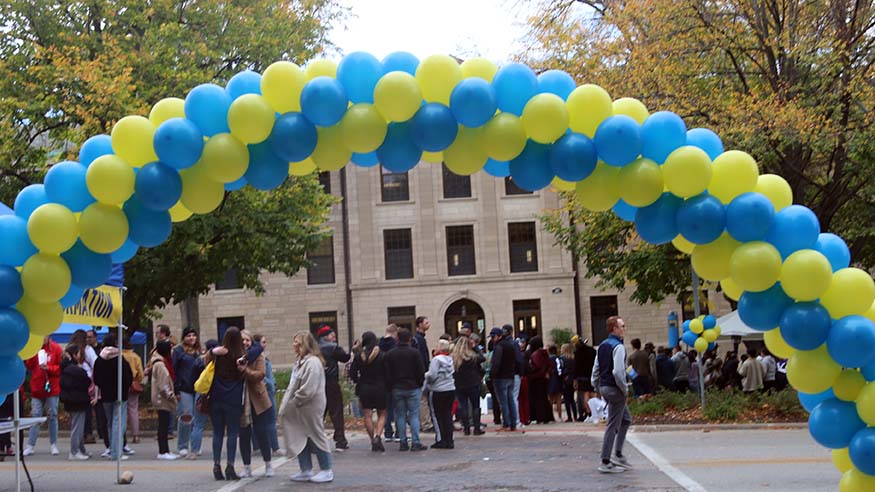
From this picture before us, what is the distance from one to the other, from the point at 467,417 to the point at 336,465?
4266 millimetres

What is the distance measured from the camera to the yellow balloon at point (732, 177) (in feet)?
22.3

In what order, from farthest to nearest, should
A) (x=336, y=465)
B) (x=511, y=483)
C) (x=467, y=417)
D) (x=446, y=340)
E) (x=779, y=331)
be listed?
(x=467, y=417)
(x=446, y=340)
(x=336, y=465)
(x=511, y=483)
(x=779, y=331)

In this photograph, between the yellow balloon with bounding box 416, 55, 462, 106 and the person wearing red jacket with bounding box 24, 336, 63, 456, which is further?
the person wearing red jacket with bounding box 24, 336, 63, 456

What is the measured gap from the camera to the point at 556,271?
43.5 meters

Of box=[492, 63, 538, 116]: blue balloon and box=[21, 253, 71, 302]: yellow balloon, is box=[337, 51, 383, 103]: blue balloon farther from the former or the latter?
box=[21, 253, 71, 302]: yellow balloon

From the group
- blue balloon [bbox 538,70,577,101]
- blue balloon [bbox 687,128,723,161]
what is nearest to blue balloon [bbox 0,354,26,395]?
blue balloon [bbox 538,70,577,101]

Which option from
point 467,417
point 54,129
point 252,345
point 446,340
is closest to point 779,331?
point 252,345

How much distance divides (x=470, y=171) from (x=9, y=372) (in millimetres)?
3614

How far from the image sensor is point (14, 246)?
6.98 m

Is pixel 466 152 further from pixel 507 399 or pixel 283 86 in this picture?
pixel 507 399

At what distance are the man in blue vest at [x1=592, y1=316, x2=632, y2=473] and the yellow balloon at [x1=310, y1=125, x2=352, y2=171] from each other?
18.3ft

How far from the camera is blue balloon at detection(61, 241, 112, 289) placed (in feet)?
23.4

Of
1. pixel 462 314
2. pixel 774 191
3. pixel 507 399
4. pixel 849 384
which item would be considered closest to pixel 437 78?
pixel 774 191

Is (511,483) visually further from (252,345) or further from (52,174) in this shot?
(52,174)
